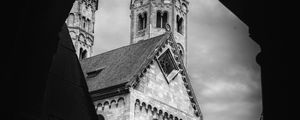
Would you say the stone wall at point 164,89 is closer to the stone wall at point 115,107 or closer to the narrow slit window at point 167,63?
the narrow slit window at point 167,63

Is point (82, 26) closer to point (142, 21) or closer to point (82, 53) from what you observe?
point (82, 53)

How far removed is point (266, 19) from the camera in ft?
21.6

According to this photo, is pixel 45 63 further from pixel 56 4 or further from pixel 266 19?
pixel 266 19

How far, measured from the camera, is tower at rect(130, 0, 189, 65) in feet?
210

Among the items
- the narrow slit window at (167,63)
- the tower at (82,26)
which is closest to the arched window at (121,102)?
the narrow slit window at (167,63)

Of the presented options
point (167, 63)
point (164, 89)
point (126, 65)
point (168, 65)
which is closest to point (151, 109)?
point (164, 89)

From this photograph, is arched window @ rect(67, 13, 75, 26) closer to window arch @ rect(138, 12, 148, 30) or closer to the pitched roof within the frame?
window arch @ rect(138, 12, 148, 30)

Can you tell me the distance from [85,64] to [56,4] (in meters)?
25.7

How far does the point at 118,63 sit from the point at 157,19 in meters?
35.0

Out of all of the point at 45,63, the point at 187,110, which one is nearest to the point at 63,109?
the point at 45,63

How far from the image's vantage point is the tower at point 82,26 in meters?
51.9

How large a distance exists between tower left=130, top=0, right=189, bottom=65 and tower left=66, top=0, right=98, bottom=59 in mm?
10785

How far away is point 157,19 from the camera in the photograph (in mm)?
65062

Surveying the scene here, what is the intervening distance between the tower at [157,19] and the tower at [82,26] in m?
10.8
